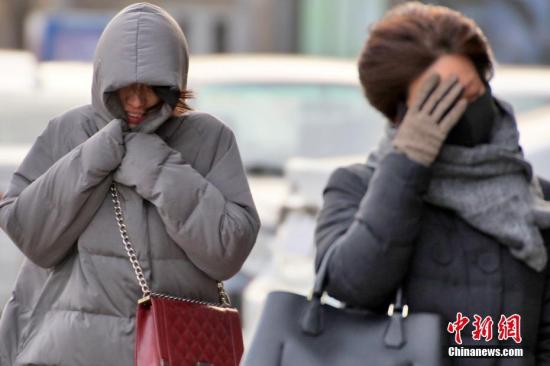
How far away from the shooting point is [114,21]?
12.2 ft

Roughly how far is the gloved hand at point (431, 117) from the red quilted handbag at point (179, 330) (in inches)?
31.8

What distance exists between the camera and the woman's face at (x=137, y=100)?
3674 mm

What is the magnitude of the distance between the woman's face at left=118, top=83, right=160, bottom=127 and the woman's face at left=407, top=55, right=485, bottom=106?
2.65 feet

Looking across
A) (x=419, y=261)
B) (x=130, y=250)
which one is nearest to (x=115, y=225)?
(x=130, y=250)

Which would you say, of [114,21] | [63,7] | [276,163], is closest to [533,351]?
[114,21]

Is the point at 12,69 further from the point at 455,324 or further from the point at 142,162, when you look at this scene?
the point at 455,324

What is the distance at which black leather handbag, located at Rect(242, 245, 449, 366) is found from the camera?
2945 millimetres

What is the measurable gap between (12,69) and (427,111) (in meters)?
6.89

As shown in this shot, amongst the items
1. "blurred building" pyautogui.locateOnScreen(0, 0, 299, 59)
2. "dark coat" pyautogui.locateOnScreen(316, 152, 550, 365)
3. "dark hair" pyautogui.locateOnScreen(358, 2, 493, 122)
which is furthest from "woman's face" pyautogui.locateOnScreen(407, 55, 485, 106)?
"blurred building" pyautogui.locateOnScreen(0, 0, 299, 59)

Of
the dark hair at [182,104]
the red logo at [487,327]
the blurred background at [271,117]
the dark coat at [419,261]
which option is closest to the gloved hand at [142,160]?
the dark hair at [182,104]

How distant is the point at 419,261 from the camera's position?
10.3 feet

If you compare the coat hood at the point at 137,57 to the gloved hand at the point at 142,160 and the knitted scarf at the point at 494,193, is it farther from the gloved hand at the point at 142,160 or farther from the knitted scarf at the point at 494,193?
the knitted scarf at the point at 494,193

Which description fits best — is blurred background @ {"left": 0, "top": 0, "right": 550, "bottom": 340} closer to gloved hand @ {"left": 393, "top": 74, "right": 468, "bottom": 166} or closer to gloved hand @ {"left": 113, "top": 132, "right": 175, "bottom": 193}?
gloved hand @ {"left": 113, "top": 132, "right": 175, "bottom": 193}

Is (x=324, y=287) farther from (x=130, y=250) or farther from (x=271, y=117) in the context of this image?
(x=271, y=117)
